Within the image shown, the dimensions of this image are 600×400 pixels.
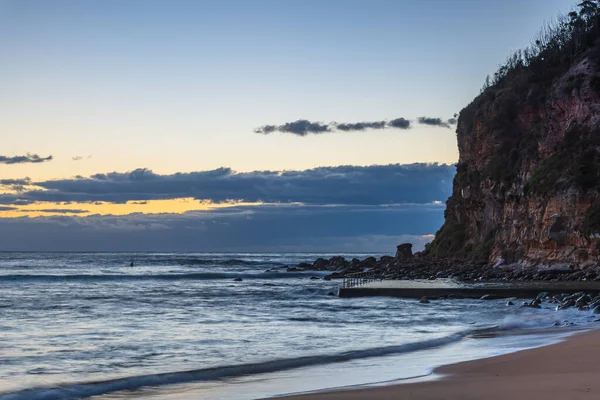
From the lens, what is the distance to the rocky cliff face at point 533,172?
148 feet

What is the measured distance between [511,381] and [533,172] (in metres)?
43.8

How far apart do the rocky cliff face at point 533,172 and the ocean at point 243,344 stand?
55.0 ft

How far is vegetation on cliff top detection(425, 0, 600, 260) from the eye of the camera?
47375mm

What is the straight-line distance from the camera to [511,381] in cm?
1102

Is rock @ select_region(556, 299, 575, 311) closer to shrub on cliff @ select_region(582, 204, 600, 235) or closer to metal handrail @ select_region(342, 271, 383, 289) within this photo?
metal handrail @ select_region(342, 271, 383, 289)

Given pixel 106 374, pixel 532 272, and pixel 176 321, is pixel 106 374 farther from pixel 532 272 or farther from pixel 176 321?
pixel 532 272

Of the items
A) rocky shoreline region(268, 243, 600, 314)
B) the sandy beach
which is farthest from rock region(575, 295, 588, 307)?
the sandy beach

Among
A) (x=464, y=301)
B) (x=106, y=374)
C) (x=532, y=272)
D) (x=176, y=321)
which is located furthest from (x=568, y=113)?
(x=106, y=374)

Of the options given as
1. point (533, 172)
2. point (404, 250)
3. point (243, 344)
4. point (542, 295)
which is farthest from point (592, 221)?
point (404, 250)

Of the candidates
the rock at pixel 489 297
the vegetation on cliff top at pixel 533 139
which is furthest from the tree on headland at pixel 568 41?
the rock at pixel 489 297

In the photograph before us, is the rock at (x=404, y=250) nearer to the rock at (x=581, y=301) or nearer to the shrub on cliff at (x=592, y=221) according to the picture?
the shrub on cliff at (x=592, y=221)

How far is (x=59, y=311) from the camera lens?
1153 inches

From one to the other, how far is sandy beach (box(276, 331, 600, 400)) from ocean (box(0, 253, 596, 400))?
95 centimetres

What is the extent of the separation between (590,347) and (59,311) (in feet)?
73.5
